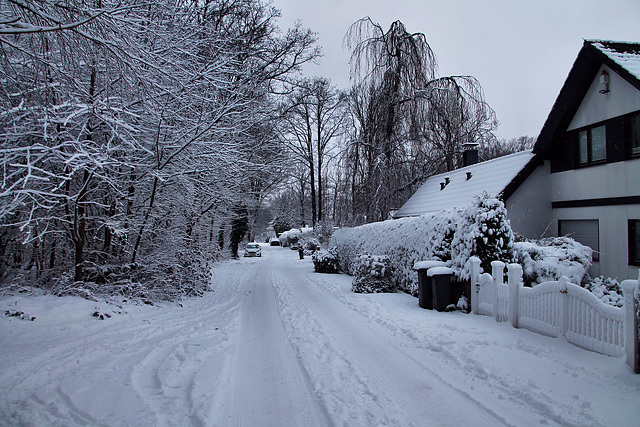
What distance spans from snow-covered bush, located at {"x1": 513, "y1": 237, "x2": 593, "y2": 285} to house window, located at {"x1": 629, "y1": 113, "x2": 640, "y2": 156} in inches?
115

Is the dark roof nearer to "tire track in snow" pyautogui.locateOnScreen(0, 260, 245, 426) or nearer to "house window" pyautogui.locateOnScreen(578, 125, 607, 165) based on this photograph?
"house window" pyautogui.locateOnScreen(578, 125, 607, 165)

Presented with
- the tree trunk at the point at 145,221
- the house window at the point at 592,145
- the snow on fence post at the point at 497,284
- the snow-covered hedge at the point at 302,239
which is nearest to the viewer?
the snow on fence post at the point at 497,284

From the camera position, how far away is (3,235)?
7.57 m

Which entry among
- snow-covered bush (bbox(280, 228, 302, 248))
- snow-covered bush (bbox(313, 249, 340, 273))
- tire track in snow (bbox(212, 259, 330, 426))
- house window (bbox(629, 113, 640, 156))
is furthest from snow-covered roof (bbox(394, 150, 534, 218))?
snow-covered bush (bbox(280, 228, 302, 248))

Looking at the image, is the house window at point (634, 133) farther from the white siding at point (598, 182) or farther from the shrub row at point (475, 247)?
the shrub row at point (475, 247)

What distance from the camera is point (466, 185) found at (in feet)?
51.0

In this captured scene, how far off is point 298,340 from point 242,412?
2.47 meters

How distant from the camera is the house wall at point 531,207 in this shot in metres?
12.7

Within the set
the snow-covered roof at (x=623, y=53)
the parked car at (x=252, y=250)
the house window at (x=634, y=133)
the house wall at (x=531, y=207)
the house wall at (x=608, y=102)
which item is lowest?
the parked car at (x=252, y=250)

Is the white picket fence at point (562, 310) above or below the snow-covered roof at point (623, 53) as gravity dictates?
below

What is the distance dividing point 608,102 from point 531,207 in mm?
3729

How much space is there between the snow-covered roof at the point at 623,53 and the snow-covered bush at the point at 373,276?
7.73 m

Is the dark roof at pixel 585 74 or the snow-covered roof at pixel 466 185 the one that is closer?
the dark roof at pixel 585 74

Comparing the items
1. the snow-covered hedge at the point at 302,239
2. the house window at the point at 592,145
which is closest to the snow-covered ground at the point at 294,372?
the house window at the point at 592,145
